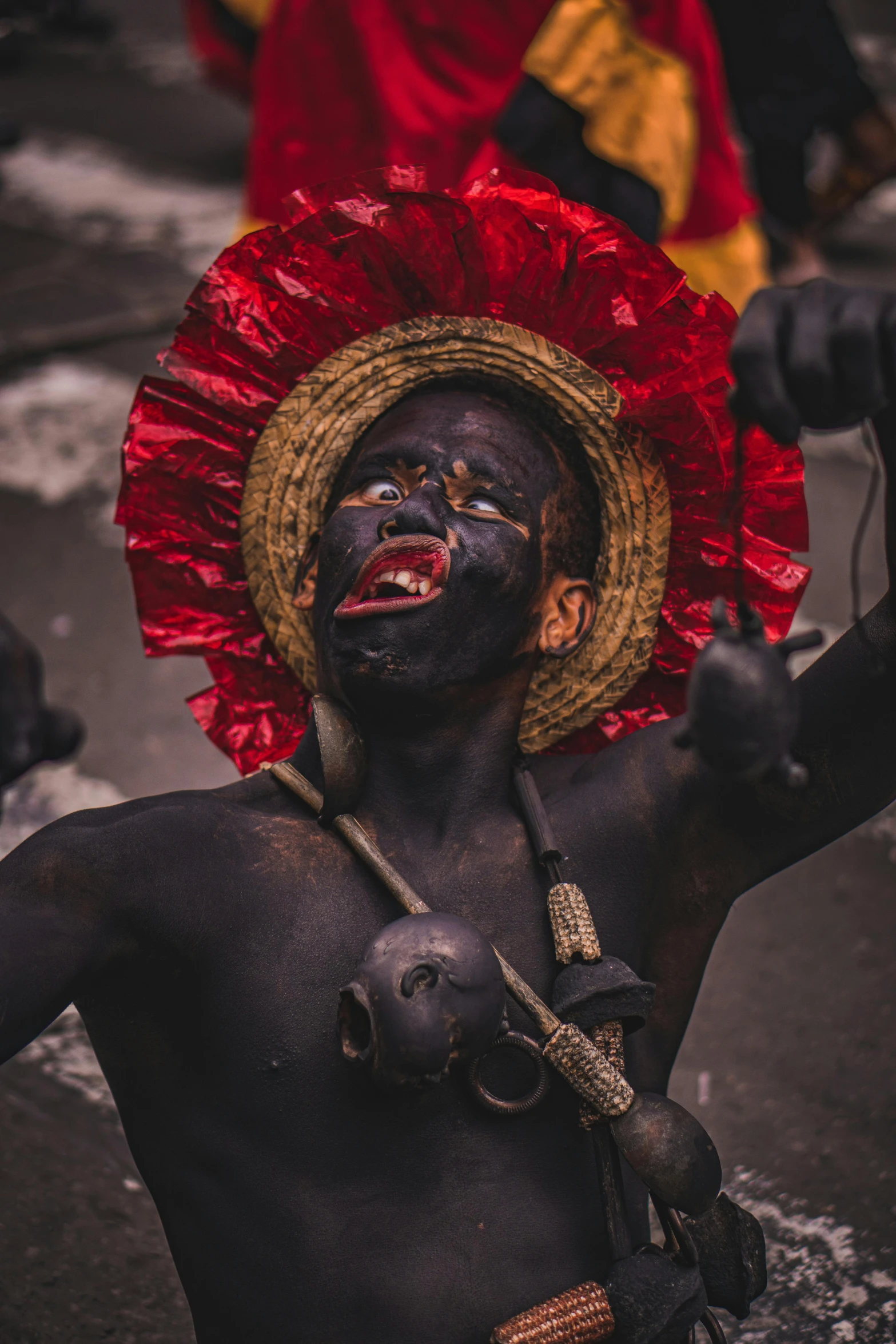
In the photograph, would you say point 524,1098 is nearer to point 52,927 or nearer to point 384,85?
point 52,927

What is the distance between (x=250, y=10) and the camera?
665cm

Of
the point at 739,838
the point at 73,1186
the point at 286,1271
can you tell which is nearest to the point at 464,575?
the point at 739,838

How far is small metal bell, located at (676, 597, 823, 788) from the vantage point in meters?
1.39

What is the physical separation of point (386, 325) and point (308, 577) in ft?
1.19

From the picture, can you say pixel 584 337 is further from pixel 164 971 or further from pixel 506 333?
pixel 164 971

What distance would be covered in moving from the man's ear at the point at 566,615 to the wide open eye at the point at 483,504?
0.14 meters

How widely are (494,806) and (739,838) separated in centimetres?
31

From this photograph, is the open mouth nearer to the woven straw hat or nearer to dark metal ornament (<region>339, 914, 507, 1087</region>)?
the woven straw hat

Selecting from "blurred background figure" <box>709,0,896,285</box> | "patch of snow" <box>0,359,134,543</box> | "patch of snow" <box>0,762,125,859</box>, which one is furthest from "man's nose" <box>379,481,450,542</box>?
"blurred background figure" <box>709,0,896,285</box>

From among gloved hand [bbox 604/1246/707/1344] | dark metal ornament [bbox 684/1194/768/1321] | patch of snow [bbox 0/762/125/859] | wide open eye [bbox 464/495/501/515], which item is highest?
wide open eye [bbox 464/495/501/515]

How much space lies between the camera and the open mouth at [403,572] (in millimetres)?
1885

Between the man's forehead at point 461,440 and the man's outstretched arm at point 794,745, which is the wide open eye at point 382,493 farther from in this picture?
the man's outstretched arm at point 794,745

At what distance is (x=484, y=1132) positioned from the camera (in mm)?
1807

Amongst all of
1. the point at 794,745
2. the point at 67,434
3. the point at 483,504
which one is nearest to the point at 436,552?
the point at 483,504
